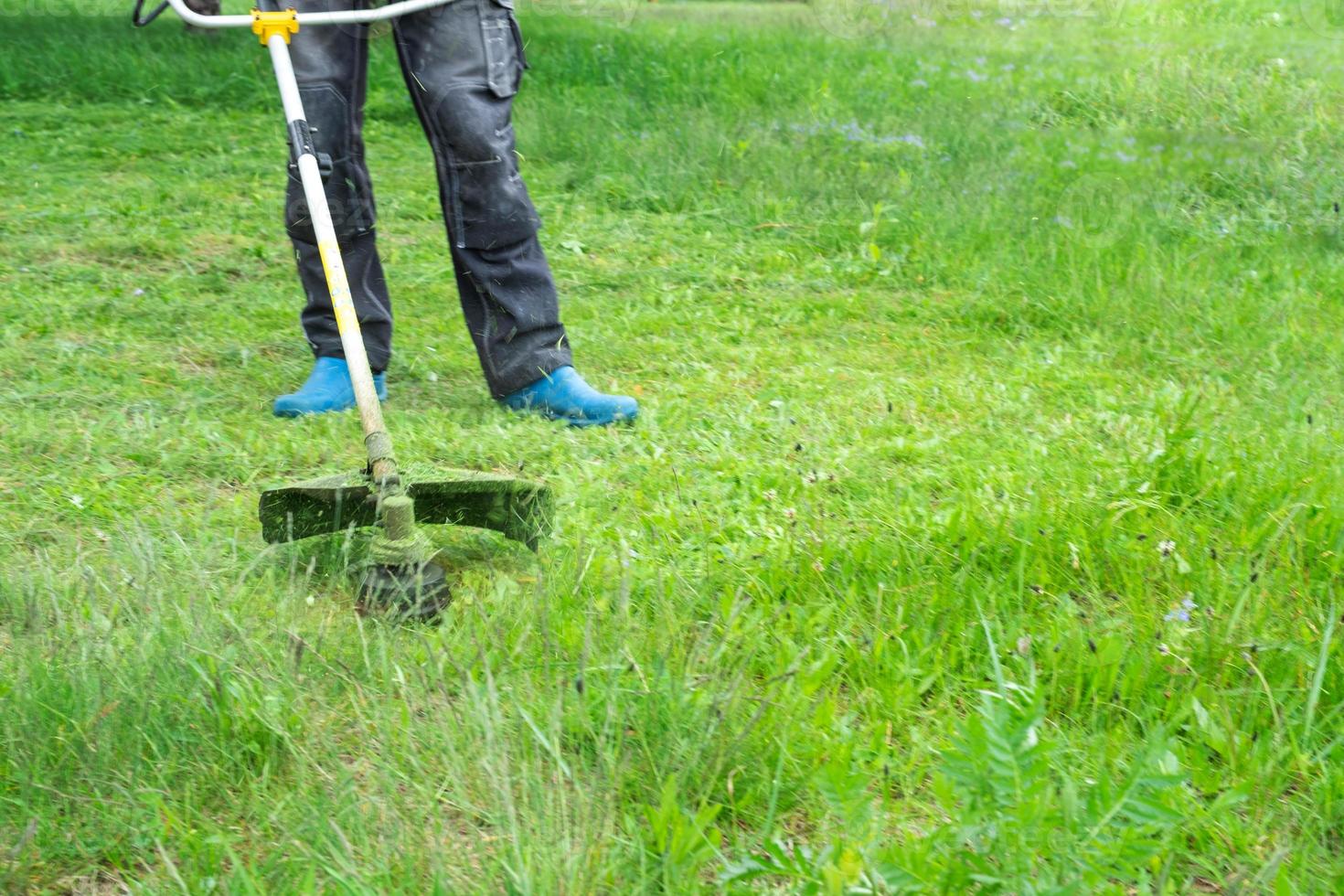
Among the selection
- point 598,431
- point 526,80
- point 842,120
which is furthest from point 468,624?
point 526,80

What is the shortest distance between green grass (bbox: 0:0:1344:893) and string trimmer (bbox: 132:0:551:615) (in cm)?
8

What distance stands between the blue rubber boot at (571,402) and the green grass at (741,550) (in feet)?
0.34

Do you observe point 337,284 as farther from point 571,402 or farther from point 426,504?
point 571,402

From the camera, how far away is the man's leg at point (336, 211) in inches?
129

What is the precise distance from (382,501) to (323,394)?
135 cm

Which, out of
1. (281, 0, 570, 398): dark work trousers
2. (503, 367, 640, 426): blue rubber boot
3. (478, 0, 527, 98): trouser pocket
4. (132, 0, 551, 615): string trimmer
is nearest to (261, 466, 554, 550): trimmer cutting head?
(132, 0, 551, 615): string trimmer

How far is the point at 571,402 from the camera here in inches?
134

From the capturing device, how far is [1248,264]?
492 centimetres

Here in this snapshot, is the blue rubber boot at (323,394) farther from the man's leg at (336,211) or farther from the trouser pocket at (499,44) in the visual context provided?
the trouser pocket at (499,44)

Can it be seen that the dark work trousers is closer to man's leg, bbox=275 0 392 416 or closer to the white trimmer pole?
man's leg, bbox=275 0 392 416

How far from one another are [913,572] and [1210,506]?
27.4 inches

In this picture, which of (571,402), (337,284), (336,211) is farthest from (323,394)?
(337,284)

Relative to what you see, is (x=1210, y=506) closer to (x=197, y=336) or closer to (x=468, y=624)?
(x=468, y=624)

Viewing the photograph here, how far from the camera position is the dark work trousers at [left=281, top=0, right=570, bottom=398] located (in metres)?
3.23
